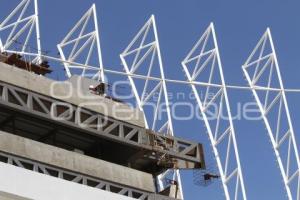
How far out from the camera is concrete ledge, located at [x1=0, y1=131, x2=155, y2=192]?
21.9 meters

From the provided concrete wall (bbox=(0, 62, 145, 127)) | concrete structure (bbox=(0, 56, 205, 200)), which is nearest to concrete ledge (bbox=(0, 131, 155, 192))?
concrete structure (bbox=(0, 56, 205, 200))

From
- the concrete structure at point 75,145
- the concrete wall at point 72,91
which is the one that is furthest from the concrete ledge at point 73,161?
the concrete wall at point 72,91

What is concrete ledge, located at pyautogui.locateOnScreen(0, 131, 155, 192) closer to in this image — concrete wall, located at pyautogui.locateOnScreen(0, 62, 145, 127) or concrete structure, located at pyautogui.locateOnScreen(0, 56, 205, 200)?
concrete structure, located at pyautogui.locateOnScreen(0, 56, 205, 200)

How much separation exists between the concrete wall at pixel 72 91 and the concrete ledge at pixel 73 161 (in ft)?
7.29

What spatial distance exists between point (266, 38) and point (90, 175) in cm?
2706

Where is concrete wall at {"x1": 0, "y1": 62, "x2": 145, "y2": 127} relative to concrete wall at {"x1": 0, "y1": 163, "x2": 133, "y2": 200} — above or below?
above

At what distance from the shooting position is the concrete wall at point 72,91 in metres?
23.6

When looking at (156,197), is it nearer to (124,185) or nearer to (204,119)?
(124,185)

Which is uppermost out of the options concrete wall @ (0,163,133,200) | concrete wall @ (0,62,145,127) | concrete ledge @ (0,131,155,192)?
concrete wall @ (0,62,145,127)

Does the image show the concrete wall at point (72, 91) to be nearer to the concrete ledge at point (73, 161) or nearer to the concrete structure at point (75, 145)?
the concrete structure at point (75, 145)

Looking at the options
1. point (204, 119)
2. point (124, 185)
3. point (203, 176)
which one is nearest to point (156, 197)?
point (124, 185)

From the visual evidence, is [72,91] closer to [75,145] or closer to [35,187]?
[75,145]

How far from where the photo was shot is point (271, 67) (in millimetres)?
46594

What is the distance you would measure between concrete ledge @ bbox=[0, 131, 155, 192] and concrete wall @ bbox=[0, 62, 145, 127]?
222cm
